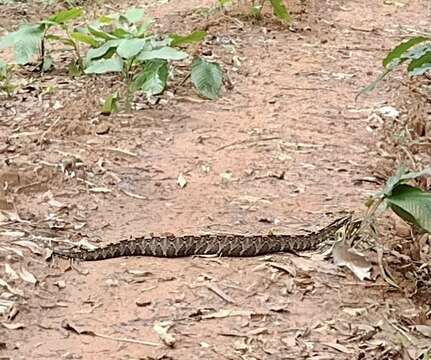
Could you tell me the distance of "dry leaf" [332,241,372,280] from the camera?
454 centimetres

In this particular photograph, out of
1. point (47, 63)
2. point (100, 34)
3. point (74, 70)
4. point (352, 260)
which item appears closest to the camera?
point (352, 260)

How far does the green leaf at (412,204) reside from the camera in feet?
13.1

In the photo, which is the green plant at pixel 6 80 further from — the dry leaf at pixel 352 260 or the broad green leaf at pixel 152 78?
the dry leaf at pixel 352 260

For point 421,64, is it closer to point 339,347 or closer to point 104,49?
point 339,347

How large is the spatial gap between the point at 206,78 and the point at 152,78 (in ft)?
1.60

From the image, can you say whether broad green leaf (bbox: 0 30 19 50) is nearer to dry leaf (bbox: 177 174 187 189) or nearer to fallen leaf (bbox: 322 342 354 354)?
dry leaf (bbox: 177 174 187 189)

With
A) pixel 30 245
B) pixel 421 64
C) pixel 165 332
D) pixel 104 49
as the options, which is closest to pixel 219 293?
pixel 165 332

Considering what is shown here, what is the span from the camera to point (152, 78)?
7.11 meters

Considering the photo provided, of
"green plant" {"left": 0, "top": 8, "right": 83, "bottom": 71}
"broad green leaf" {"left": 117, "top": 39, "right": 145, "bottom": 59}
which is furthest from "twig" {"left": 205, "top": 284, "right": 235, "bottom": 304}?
"green plant" {"left": 0, "top": 8, "right": 83, "bottom": 71}

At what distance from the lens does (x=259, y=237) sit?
15.8ft

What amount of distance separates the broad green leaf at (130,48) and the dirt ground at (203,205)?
45cm

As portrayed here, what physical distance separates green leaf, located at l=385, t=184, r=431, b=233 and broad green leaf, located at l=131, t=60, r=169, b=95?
3.27m

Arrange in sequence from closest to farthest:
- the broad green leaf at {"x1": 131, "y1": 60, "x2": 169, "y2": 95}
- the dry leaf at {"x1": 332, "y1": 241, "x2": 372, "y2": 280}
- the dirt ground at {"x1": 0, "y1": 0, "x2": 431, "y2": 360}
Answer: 1. the dirt ground at {"x1": 0, "y1": 0, "x2": 431, "y2": 360}
2. the dry leaf at {"x1": 332, "y1": 241, "x2": 372, "y2": 280}
3. the broad green leaf at {"x1": 131, "y1": 60, "x2": 169, "y2": 95}

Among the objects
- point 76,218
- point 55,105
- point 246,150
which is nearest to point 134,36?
point 55,105
